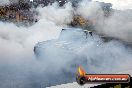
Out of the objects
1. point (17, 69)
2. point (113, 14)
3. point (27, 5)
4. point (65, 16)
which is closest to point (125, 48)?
point (113, 14)

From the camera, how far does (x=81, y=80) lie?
5.95 m

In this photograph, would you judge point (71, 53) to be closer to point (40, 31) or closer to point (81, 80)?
point (81, 80)

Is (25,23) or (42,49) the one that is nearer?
(42,49)

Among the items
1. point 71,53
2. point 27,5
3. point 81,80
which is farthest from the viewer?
point 27,5

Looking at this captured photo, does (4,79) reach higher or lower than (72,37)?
lower

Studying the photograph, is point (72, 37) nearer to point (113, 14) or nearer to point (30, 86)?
point (30, 86)

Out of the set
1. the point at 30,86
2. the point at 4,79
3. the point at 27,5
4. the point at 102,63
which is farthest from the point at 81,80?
the point at 27,5

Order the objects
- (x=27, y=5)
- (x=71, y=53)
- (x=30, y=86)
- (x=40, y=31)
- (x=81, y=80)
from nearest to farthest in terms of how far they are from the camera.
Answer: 1. (x=81, y=80)
2. (x=30, y=86)
3. (x=71, y=53)
4. (x=27, y=5)
5. (x=40, y=31)

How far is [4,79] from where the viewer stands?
9938 mm

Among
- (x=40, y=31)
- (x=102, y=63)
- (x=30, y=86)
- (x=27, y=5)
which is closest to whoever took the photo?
(x=30, y=86)

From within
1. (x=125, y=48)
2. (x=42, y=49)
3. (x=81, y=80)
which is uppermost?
(x=81, y=80)

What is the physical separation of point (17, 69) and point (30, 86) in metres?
1.93

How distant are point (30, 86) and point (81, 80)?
12.7ft

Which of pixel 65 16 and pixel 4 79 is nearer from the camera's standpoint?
pixel 4 79
